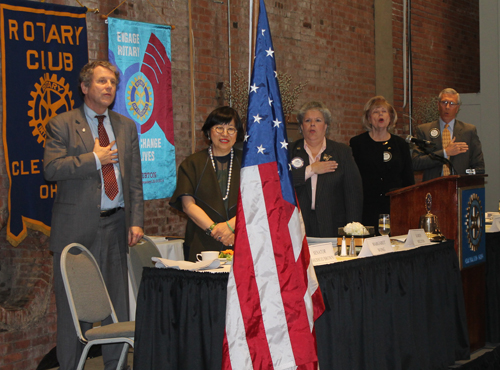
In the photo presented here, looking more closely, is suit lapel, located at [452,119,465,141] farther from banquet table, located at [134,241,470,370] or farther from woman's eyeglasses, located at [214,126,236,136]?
woman's eyeglasses, located at [214,126,236,136]

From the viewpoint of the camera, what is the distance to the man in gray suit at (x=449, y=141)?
182 inches

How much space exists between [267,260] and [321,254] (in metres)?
0.49

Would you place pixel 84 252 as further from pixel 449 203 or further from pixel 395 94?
pixel 395 94

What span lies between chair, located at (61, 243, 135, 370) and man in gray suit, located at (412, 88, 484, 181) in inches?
110

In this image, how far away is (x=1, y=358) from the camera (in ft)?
12.1

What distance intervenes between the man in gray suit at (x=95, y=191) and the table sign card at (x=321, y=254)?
1077 millimetres

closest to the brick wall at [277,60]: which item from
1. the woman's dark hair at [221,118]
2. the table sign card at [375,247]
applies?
the woman's dark hair at [221,118]

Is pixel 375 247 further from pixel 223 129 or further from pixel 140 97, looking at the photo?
pixel 140 97

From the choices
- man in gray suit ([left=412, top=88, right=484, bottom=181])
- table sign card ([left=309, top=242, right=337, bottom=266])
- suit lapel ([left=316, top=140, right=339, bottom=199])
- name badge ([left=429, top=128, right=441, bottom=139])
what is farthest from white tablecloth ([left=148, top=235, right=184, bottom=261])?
name badge ([left=429, top=128, right=441, bottom=139])

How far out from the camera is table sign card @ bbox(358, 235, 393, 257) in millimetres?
2746

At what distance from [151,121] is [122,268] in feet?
5.62

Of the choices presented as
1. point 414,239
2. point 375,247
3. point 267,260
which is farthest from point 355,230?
point 267,260

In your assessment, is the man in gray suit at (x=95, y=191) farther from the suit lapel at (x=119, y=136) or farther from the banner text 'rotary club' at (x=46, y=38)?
the banner text 'rotary club' at (x=46, y=38)

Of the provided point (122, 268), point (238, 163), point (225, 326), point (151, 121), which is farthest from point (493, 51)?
point (225, 326)
